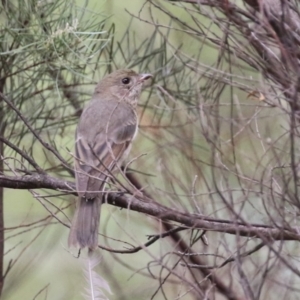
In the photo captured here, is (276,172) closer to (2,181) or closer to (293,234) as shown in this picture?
(293,234)

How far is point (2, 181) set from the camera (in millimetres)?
4207

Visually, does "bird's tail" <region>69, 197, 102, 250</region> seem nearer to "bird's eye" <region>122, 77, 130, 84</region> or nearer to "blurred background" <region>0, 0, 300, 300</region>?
"blurred background" <region>0, 0, 300, 300</region>

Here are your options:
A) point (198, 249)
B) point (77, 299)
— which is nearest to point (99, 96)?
point (198, 249)

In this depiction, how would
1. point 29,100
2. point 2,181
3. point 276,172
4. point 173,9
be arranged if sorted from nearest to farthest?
1. point 276,172
2. point 2,181
3. point 29,100
4. point 173,9

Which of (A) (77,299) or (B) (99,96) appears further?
(A) (77,299)

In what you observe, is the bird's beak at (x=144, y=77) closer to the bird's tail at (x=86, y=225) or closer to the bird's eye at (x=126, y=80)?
the bird's eye at (x=126, y=80)

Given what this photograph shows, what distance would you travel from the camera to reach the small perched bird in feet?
14.7

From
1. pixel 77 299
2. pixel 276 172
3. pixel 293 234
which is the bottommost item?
pixel 293 234

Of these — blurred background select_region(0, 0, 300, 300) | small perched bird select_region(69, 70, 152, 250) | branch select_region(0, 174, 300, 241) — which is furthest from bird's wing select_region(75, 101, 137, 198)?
branch select_region(0, 174, 300, 241)

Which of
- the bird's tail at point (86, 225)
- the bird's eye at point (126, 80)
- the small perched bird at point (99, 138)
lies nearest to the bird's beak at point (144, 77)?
the small perched bird at point (99, 138)

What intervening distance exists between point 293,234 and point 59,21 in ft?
7.08

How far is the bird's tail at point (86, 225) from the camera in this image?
14.5 feet

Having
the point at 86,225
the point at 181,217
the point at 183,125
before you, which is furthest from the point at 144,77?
the point at 181,217

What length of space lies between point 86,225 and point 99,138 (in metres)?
0.90
